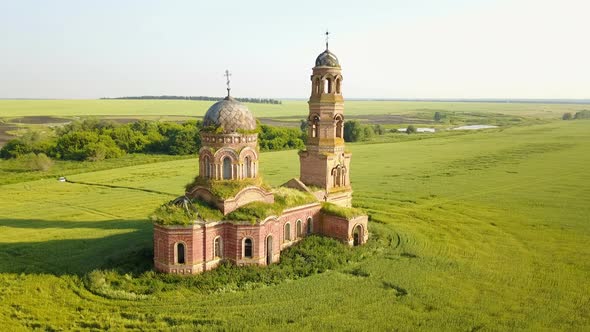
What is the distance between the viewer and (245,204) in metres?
26.5

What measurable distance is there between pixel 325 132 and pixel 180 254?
516 inches

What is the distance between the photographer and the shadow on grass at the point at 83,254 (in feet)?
83.7

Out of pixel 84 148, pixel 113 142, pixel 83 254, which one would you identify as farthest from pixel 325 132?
pixel 113 142

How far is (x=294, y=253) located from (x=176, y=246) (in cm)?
695

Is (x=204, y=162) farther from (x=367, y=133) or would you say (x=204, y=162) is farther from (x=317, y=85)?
(x=367, y=133)

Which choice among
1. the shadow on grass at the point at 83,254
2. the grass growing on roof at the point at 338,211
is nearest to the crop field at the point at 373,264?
the shadow on grass at the point at 83,254

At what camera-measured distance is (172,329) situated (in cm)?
1898

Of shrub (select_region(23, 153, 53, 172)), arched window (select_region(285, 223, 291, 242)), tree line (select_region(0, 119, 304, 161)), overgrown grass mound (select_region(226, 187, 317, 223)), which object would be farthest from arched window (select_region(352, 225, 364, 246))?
shrub (select_region(23, 153, 53, 172))

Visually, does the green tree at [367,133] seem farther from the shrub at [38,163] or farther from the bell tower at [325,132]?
the bell tower at [325,132]

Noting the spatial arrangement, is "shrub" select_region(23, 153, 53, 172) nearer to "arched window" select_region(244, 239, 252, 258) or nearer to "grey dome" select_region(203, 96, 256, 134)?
"grey dome" select_region(203, 96, 256, 134)

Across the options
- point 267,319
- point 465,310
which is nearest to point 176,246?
point 267,319

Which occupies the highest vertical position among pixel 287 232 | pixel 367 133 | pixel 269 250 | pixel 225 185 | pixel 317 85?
pixel 317 85

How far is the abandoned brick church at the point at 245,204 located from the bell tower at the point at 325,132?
0.22 feet

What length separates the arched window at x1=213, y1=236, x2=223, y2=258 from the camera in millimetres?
25250
